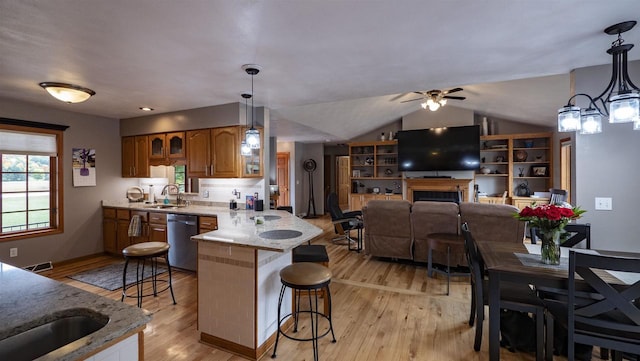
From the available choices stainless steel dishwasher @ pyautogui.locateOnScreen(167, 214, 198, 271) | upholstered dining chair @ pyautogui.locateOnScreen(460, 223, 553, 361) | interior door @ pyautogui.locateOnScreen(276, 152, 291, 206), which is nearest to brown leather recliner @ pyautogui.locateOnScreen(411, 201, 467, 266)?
upholstered dining chair @ pyautogui.locateOnScreen(460, 223, 553, 361)

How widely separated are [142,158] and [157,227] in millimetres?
1381

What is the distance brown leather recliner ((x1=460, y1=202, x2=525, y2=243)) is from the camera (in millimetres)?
3312

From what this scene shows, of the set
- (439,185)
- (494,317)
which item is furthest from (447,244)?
(439,185)

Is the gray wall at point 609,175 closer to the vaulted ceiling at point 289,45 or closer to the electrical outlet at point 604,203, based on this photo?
the electrical outlet at point 604,203

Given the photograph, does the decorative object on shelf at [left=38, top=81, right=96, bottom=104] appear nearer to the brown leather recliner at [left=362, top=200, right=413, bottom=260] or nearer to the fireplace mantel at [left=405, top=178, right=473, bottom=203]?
the brown leather recliner at [left=362, top=200, right=413, bottom=260]

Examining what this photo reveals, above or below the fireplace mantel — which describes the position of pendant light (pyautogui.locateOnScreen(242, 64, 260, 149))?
above

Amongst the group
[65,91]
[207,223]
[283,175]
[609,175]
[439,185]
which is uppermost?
[65,91]

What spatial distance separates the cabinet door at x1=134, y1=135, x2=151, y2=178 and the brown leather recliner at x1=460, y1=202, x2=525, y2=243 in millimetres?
4907

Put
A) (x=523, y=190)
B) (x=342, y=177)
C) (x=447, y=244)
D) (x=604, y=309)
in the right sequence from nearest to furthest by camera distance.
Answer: (x=604, y=309) < (x=447, y=244) < (x=523, y=190) < (x=342, y=177)

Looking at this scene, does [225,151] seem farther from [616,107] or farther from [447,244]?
[616,107]

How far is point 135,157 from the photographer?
15.3 feet

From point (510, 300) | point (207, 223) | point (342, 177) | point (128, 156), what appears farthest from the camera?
point (342, 177)

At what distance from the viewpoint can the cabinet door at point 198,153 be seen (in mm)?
3963

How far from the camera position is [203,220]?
11.7ft
